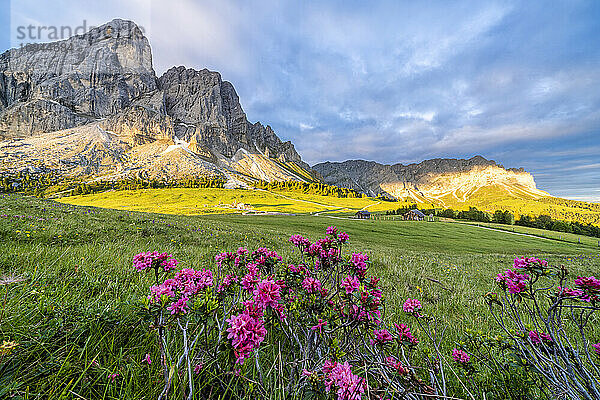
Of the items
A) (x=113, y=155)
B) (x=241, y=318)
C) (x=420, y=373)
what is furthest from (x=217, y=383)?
Result: (x=113, y=155)

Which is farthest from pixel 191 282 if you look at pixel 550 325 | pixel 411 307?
pixel 550 325

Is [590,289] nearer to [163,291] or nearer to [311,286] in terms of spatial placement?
[311,286]

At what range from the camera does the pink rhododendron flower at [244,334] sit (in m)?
1.61

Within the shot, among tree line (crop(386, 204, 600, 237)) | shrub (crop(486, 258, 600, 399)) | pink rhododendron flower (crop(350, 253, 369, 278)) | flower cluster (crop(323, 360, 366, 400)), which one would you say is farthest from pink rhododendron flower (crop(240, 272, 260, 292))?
tree line (crop(386, 204, 600, 237))

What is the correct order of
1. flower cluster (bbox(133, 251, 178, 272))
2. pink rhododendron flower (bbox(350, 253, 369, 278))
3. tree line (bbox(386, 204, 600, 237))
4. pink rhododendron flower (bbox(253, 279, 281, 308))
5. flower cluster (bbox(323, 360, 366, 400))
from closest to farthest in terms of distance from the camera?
flower cluster (bbox(323, 360, 366, 400)) < pink rhododendron flower (bbox(253, 279, 281, 308)) < flower cluster (bbox(133, 251, 178, 272)) < pink rhododendron flower (bbox(350, 253, 369, 278)) < tree line (bbox(386, 204, 600, 237))

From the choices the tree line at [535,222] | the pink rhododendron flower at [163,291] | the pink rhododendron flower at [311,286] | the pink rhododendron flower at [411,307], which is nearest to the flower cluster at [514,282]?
the pink rhododendron flower at [411,307]

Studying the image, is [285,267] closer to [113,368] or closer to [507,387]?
[113,368]

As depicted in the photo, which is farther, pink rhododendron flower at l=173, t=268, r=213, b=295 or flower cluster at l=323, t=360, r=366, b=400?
pink rhododendron flower at l=173, t=268, r=213, b=295

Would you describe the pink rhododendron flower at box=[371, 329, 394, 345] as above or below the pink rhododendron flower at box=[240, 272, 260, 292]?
below

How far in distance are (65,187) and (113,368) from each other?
596 ft

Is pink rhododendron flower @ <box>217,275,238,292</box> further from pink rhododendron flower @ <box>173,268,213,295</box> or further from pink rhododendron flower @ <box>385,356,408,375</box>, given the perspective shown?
pink rhododendron flower @ <box>385,356,408,375</box>

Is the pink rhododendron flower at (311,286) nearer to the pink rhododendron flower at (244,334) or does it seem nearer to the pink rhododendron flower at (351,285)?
the pink rhododendron flower at (351,285)

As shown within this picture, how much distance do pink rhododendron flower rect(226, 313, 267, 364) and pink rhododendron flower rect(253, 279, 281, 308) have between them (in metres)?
0.19

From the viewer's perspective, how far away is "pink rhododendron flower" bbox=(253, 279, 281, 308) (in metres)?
1.91
